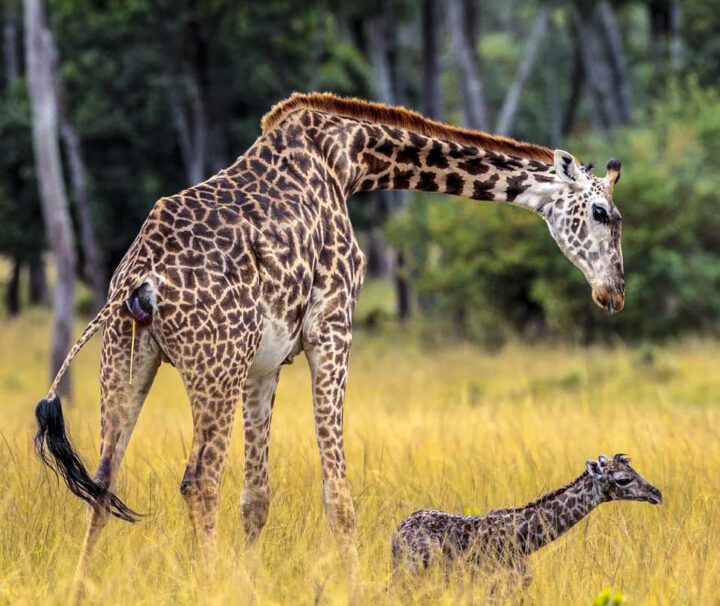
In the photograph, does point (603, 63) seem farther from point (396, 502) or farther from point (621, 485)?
point (621, 485)

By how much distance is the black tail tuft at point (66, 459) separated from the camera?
19.2 feet

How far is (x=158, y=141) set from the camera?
32.6 m

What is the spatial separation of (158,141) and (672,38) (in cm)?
1293

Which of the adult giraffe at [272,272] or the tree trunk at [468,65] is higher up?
the tree trunk at [468,65]

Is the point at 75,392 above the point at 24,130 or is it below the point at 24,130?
below

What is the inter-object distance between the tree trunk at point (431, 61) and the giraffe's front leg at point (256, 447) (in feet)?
66.4

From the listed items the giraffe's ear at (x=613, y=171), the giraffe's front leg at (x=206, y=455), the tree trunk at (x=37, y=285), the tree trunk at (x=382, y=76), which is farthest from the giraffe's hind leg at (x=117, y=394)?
the tree trunk at (x=37, y=285)

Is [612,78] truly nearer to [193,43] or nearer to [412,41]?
[193,43]

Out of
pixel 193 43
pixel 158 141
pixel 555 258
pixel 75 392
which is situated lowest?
pixel 75 392

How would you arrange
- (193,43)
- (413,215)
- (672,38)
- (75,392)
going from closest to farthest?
(75,392)
(413,215)
(193,43)
(672,38)

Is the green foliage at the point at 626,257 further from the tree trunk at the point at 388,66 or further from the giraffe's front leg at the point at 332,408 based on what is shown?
the giraffe's front leg at the point at 332,408

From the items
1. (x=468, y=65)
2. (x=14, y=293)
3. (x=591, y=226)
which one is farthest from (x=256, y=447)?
(x=14, y=293)

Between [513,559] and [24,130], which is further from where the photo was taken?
[24,130]

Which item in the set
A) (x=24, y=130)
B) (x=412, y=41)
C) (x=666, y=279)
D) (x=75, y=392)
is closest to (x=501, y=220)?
(x=666, y=279)
